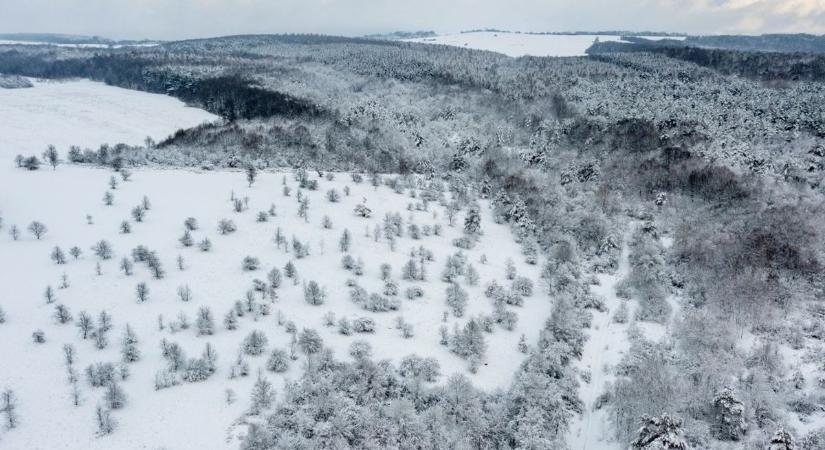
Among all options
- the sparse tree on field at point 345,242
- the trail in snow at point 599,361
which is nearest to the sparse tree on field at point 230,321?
the sparse tree on field at point 345,242

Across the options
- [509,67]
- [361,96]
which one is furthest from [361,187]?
[509,67]

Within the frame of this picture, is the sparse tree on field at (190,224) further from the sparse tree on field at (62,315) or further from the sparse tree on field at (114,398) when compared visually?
the sparse tree on field at (114,398)

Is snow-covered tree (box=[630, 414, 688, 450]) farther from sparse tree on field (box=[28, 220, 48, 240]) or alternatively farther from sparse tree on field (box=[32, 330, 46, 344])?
sparse tree on field (box=[28, 220, 48, 240])

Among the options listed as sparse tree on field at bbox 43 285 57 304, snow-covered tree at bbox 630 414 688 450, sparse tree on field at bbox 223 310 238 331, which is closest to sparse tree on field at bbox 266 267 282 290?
sparse tree on field at bbox 223 310 238 331

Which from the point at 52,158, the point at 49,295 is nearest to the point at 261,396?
the point at 49,295

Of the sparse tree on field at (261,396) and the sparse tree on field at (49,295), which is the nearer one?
the sparse tree on field at (261,396)

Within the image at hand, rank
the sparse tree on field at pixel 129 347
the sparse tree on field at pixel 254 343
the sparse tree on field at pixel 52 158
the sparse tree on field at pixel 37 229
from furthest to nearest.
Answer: the sparse tree on field at pixel 52 158, the sparse tree on field at pixel 37 229, the sparse tree on field at pixel 254 343, the sparse tree on field at pixel 129 347
